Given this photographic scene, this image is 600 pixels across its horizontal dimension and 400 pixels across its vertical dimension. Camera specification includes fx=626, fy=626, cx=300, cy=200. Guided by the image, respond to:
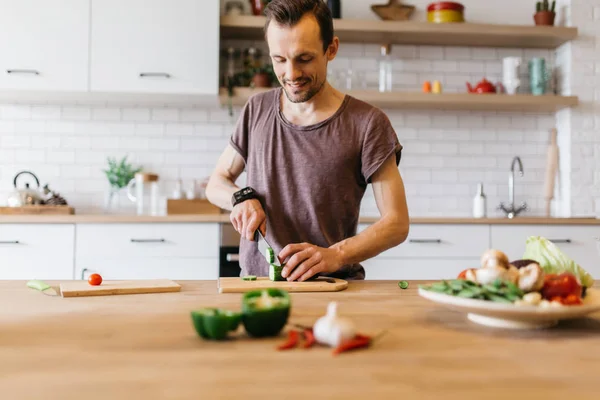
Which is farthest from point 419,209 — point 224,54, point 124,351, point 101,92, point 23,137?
point 124,351

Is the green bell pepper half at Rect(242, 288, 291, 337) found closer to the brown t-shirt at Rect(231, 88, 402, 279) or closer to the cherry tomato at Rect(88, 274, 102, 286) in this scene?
the cherry tomato at Rect(88, 274, 102, 286)

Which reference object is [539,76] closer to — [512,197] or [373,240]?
[512,197]

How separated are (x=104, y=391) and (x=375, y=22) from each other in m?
3.60

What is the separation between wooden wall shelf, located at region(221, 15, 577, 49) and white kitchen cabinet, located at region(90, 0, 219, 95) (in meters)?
0.21

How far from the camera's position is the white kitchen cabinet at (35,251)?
343 centimetres

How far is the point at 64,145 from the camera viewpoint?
4.14m

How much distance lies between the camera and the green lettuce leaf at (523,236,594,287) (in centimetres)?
132

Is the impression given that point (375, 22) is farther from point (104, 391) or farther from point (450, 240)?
point (104, 391)

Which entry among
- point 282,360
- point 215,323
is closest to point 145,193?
point 215,323

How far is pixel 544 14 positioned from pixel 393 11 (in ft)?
3.25

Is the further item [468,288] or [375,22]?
[375,22]

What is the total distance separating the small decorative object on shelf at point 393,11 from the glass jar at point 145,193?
72.4 inches

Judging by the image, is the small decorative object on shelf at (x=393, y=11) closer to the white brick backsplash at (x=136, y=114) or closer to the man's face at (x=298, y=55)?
the white brick backsplash at (x=136, y=114)

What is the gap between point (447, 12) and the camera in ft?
13.6
